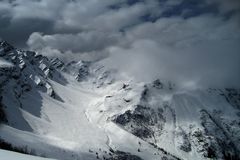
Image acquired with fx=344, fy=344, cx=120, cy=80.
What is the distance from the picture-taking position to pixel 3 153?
22672mm

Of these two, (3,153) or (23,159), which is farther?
(3,153)

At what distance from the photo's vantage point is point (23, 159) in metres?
21.0

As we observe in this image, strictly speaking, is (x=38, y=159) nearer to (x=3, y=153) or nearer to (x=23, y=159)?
(x=23, y=159)

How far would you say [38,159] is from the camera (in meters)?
21.3

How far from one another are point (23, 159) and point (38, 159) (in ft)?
2.94

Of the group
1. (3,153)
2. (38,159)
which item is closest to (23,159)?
(38,159)

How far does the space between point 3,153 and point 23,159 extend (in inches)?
95.2

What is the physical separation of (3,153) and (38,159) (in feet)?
9.78

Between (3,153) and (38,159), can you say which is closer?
(38,159)
